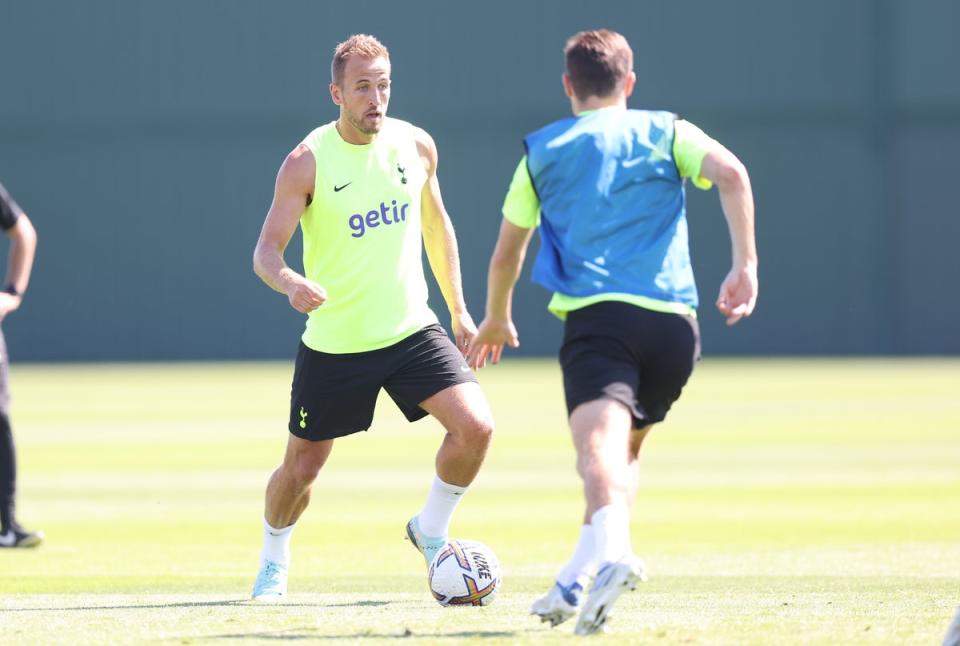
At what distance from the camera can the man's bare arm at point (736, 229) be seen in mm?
5887

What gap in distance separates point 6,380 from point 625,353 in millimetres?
4518

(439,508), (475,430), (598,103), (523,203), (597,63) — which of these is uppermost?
(597,63)

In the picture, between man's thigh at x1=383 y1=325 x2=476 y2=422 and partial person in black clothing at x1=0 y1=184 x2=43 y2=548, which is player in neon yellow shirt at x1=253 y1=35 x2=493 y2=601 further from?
partial person in black clothing at x1=0 y1=184 x2=43 y2=548

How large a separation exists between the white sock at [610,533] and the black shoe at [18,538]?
15.7 feet

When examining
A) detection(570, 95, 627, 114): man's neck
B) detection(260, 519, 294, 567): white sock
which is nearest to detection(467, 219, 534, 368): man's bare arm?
detection(570, 95, 627, 114): man's neck

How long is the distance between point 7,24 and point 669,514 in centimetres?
2344

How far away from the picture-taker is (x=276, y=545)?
754 cm

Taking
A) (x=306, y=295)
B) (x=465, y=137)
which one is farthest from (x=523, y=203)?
(x=465, y=137)

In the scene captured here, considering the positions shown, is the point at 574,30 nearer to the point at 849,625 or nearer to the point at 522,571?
the point at 522,571

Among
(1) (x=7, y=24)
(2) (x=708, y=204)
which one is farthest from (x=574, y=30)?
(1) (x=7, y=24)

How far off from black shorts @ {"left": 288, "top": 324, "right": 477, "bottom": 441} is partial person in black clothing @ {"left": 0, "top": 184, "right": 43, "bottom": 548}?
2239 mm

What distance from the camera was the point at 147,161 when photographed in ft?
105

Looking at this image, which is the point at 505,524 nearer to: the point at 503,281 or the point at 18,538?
the point at 18,538

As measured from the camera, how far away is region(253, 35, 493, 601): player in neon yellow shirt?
728 cm
